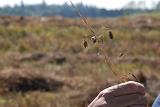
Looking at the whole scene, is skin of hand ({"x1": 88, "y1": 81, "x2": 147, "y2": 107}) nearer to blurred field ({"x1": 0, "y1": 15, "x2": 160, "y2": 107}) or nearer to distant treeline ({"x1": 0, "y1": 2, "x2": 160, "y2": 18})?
blurred field ({"x1": 0, "y1": 15, "x2": 160, "y2": 107})

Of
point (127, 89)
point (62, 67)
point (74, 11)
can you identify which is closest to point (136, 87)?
point (127, 89)

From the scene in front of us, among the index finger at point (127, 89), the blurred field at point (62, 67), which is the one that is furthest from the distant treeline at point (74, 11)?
the index finger at point (127, 89)

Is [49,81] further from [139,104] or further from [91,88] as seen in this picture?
[139,104]

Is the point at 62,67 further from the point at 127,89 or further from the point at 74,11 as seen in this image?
the point at 127,89

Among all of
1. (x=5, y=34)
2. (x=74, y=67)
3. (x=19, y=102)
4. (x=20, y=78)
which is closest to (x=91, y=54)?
(x=74, y=67)

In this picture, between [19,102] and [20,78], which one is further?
[20,78]

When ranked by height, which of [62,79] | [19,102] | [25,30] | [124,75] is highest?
[124,75]

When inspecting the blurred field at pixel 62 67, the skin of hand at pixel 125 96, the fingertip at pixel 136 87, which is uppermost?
the fingertip at pixel 136 87

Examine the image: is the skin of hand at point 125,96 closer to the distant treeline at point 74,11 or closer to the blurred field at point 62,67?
the blurred field at point 62,67
